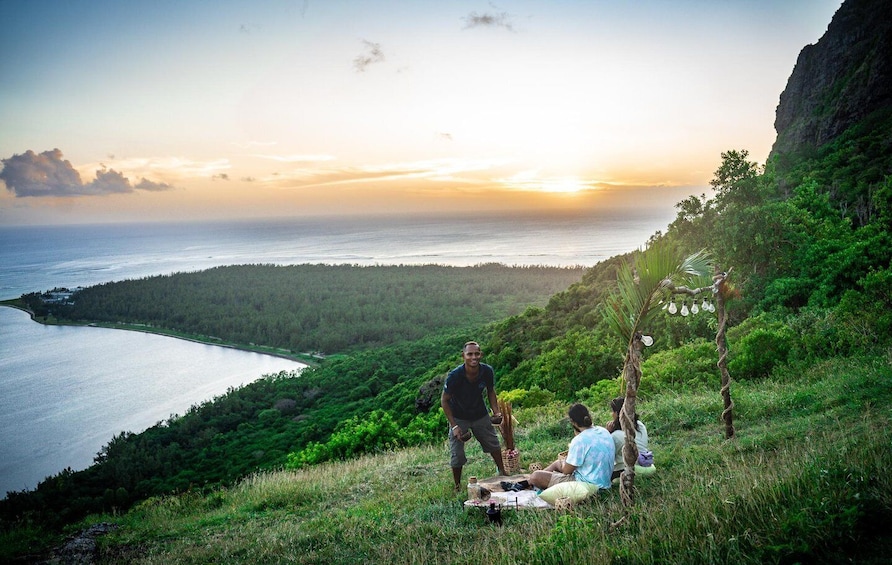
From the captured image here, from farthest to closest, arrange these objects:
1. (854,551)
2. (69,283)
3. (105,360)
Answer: (69,283) → (105,360) → (854,551)

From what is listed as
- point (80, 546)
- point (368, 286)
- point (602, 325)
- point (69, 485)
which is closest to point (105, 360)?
point (69, 485)

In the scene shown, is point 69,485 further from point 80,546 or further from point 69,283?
point 69,283

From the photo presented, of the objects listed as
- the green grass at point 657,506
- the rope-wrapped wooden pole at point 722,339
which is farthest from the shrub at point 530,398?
the rope-wrapped wooden pole at point 722,339

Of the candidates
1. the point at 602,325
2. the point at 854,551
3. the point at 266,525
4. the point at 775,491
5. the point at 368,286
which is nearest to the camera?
the point at 854,551

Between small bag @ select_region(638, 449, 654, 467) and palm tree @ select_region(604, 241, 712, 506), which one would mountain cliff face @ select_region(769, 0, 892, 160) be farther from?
palm tree @ select_region(604, 241, 712, 506)

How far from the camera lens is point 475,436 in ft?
25.3

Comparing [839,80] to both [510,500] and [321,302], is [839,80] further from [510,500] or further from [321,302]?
[321,302]

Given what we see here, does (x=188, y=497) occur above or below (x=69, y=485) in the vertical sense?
above

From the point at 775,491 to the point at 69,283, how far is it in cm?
17088

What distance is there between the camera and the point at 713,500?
4.43 metres

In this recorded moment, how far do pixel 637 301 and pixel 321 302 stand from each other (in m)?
112

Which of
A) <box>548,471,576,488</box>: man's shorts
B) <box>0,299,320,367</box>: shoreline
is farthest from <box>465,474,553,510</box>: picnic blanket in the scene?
<box>0,299,320,367</box>: shoreline

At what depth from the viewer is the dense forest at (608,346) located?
14164 millimetres

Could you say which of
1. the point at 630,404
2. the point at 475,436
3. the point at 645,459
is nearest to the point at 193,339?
the point at 475,436
